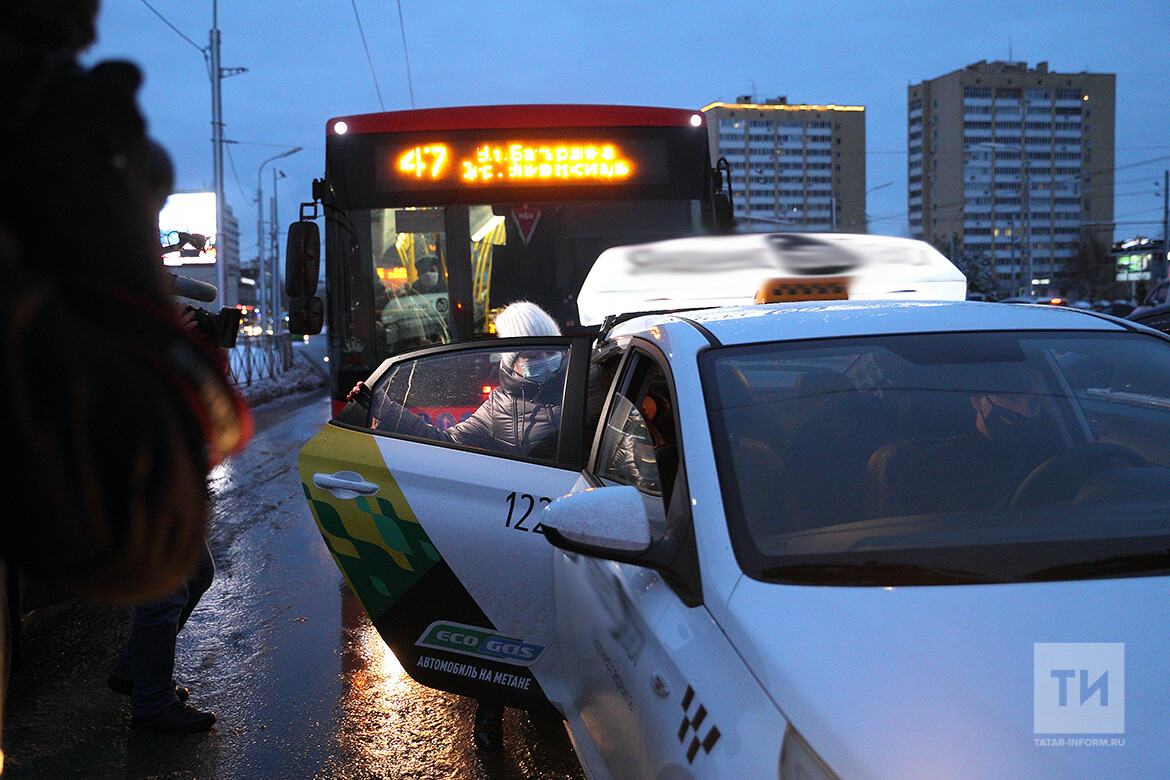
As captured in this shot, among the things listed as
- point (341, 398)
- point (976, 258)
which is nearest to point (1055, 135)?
point (976, 258)

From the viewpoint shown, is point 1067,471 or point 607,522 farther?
point 1067,471

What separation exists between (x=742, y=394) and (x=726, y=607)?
72cm

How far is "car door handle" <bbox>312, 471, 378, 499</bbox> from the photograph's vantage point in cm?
346

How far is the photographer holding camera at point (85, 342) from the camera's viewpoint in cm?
83

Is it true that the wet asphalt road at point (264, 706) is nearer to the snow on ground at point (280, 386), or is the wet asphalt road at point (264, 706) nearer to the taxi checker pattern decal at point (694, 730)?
the taxi checker pattern decal at point (694, 730)

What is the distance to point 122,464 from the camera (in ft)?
2.79

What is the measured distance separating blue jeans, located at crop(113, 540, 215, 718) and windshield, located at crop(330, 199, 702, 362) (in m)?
3.46

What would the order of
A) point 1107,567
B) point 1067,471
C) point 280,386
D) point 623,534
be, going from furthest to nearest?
point 280,386 < point 1067,471 < point 623,534 < point 1107,567

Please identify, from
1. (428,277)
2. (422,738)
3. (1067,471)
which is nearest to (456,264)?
(428,277)

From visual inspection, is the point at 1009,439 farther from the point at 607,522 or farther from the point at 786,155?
the point at 786,155

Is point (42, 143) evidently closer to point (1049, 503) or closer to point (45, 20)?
point (45, 20)

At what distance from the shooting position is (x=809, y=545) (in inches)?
81.4

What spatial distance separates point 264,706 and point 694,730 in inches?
107

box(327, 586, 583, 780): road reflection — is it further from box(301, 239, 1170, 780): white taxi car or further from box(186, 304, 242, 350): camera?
box(186, 304, 242, 350): camera
